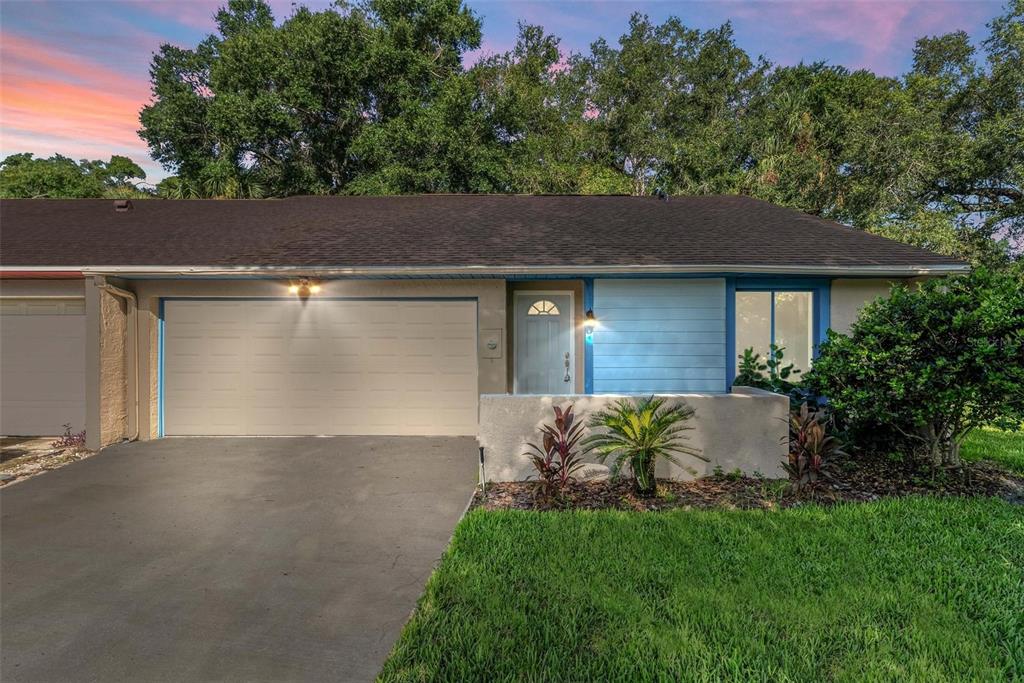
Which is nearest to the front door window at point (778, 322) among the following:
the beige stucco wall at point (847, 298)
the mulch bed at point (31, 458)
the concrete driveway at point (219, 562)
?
the beige stucco wall at point (847, 298)

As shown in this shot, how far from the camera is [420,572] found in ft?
11.4

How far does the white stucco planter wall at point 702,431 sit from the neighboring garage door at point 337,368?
7.48 ft

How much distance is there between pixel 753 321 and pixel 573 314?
280 centimetres

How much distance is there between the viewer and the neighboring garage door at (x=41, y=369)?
7.48m

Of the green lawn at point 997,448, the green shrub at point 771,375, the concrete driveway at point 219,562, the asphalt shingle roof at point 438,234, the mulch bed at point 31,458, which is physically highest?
the asphalt shingle roof at point 438,234

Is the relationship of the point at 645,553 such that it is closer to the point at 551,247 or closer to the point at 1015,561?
the point at 1015,561

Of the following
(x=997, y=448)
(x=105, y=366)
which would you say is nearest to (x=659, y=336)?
(x=997, y=448)

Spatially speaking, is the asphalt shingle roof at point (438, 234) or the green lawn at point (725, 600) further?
the asphalt shingle roof at point (438, 234)

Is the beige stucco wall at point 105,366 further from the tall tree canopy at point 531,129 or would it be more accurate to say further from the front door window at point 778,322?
the tall tree canopy at point 531,129

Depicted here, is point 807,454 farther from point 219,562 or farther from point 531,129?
point 531,129

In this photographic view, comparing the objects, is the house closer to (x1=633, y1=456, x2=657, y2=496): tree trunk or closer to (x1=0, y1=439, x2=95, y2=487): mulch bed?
(x1=0, y1=439, x2=95, y2=487): mulch bed

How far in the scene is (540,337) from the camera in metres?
8.20

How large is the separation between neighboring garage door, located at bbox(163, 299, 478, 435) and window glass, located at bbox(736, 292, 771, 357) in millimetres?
4145

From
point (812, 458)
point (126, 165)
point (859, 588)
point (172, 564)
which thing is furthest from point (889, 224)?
point (126, 165)
